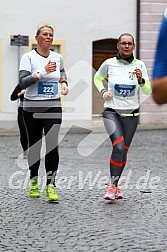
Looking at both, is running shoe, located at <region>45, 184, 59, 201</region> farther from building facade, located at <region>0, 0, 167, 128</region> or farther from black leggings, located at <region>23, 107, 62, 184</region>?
building facade, located at <region>0, 0, 167, 128</region>

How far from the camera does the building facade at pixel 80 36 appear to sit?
19.9m

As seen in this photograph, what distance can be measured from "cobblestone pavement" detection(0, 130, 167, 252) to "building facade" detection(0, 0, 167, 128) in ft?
29.0

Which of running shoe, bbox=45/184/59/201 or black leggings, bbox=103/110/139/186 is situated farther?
black leggings, bbox=103/110/139/186

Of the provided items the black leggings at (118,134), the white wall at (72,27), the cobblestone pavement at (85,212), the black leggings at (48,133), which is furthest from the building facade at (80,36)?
the black leggings at (48,133)

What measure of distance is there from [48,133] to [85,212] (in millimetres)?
997

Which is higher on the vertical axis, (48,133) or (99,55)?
(48,133)

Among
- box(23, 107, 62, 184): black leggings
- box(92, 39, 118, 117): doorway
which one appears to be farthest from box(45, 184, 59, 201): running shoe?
box(92, 39, 118, 117): doorway

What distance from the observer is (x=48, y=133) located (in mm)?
7215

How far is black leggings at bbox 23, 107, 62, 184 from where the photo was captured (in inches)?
284

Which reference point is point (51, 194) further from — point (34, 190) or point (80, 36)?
point (80, 36)

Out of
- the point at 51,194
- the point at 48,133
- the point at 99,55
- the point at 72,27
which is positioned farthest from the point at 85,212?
the point at 99,55

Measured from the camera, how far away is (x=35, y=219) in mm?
6281

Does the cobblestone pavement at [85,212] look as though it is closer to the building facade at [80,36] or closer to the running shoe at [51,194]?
the running shoe at [51,194]

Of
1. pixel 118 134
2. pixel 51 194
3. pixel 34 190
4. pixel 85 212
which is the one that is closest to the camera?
pixel 85 212
